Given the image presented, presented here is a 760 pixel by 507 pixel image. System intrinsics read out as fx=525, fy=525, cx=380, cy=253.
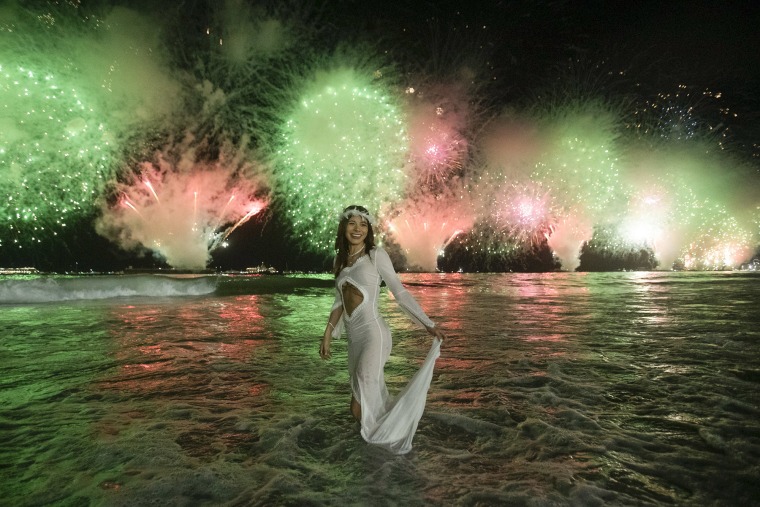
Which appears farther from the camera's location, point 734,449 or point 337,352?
point 337,352

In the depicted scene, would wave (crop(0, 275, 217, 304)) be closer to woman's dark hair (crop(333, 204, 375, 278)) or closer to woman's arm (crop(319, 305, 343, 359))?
woman's arm (crop(319, 305, 343, 359))

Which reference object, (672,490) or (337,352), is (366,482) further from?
(337,352)

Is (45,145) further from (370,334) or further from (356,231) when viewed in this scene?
(370,334)

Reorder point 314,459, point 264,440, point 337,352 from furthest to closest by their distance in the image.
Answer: point 337,352
point 264,440
point 314,459

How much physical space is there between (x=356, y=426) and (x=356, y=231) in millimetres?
1805

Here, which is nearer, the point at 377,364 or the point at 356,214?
the point at 377,364

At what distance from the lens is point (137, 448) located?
4305 millimetres

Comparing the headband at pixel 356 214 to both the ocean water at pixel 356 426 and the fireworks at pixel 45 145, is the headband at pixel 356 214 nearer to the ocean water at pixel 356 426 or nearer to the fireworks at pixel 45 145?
the ocean water at pixel 356 426

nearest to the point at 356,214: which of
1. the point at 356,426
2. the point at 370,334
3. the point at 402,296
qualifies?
the point at 402,296

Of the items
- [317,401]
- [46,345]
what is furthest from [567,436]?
[46,345]

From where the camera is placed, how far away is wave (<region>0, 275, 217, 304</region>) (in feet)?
60.1

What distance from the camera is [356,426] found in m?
4.84

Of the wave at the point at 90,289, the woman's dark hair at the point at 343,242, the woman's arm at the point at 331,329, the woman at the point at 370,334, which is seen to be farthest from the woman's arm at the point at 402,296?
the wave at the point at 90,289

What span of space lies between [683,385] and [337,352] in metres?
5.07
